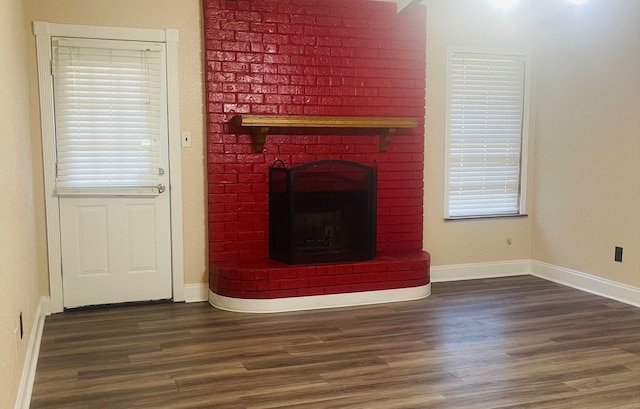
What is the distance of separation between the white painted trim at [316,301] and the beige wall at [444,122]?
2.41ft

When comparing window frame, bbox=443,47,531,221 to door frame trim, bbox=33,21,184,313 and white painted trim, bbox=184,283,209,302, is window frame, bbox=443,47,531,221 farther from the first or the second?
door frame trim, bbox=33,21,184,313

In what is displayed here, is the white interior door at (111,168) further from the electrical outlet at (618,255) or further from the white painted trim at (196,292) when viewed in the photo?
the electrical outlet at (618,255)

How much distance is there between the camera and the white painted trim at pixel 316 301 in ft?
14.2

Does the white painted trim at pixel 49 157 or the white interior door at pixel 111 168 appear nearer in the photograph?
the white painted trim at pixel 49 157

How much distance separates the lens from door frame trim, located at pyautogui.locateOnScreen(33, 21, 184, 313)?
4141 millimetres

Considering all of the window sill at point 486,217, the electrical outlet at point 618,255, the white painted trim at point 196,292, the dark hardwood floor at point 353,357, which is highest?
the window sill at point 486,217

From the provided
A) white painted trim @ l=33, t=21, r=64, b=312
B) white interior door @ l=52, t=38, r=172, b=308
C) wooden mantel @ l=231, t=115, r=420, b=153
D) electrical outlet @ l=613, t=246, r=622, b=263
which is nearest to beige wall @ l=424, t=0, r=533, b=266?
wooden mantel @ l=231, t=115, r=420, b=153

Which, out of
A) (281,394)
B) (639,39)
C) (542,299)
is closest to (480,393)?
(281,394)

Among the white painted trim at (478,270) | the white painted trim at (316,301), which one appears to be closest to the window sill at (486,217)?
the white painted trim at (478,270)

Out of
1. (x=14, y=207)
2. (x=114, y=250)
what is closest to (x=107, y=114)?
(x=114, y=250)

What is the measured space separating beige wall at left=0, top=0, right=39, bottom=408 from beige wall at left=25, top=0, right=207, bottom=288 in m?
0.27

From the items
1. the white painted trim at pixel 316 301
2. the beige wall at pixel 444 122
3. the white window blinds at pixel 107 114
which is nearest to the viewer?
the white window blinds at pixel 107 114

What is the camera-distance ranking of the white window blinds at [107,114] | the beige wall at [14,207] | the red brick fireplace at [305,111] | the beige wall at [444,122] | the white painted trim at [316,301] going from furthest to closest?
1. the beige wall at [444,122]
2. the red brick fireplace at [305,111]
3. the white painted trim at [316,301]
4. the white window blinds at [107,114]
5. the beige wall at [14,207]

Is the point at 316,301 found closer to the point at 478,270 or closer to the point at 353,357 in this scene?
the point at 353,357
